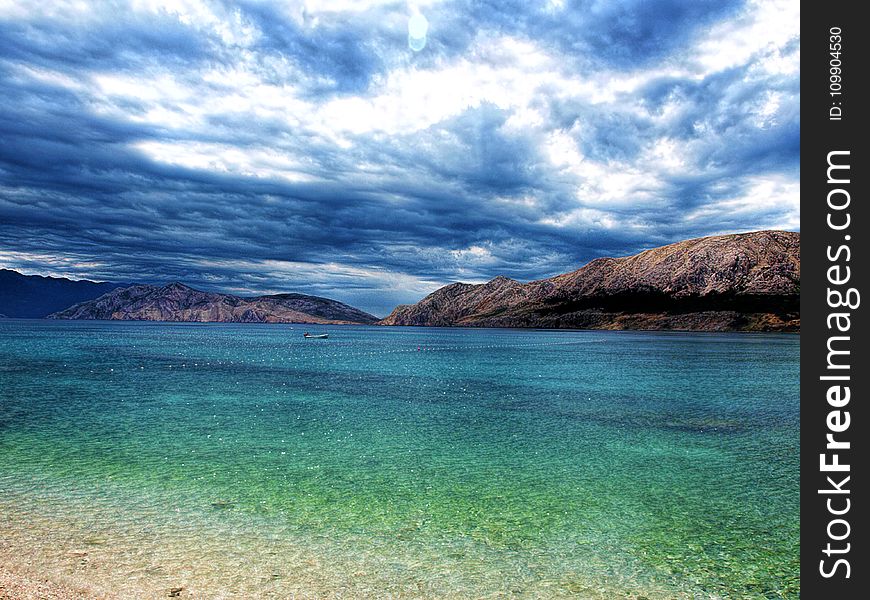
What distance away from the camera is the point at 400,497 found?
62.7 ft

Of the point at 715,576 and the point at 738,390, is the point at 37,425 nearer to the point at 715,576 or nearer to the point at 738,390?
the point at 715,576

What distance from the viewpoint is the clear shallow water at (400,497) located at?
12781 millimetres

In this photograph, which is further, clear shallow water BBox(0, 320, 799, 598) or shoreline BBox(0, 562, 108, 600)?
clear shallow water BBox(0, 320, 799, 598)

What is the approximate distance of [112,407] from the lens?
38.8 m

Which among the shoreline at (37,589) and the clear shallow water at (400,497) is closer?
the shoreline at (37,589)

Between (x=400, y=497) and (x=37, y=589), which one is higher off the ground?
(x=37, y=589)

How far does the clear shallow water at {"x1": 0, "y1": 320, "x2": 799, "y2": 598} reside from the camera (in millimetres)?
12781

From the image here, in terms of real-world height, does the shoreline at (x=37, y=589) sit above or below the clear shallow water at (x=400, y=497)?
above

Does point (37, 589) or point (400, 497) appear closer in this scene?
point (37, 589)
